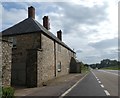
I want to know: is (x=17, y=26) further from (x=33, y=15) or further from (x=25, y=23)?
(x=33, y=15)

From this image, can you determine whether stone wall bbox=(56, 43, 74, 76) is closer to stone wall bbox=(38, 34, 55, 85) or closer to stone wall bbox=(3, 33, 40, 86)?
stone wall bbox=(38, 34, 55, 85)

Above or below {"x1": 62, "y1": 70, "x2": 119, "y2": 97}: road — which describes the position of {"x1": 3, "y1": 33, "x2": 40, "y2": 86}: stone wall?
above

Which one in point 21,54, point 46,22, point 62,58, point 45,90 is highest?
point 46,22

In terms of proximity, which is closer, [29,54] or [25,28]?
[29,54]

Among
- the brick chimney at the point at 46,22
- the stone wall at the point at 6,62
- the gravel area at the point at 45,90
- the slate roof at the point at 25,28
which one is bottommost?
the gravel area at the point at 45,90

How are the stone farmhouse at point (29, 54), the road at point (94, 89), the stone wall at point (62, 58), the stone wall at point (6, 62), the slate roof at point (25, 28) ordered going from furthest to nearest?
the stone wall at point (62, 58) < the slate roof at point (25, 28) < the stone farmhouse at point (29, 54) < the stone wall at point (6, 62) < the road at point (94, 89)

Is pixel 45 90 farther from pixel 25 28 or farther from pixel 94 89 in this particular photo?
pixel 25 28

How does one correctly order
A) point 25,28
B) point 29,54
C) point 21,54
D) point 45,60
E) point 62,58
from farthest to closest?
point 62,58 → point 25,28 → point 21,54 → point 45,60 → point 29,54

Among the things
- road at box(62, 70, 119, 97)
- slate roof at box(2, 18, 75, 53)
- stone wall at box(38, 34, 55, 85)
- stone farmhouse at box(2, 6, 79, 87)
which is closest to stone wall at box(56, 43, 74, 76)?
stone wall at box(38, 34, 55, 85)

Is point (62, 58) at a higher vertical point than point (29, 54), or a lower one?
lower

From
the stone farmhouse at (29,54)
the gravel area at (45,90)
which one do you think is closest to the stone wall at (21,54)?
the stone farmhouse at (29,54)

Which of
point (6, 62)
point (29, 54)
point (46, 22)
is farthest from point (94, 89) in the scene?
point (46, 22)

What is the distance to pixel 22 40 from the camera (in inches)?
1051

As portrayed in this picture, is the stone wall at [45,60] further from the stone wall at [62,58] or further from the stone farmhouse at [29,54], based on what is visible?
the stone wall at [62,58]
